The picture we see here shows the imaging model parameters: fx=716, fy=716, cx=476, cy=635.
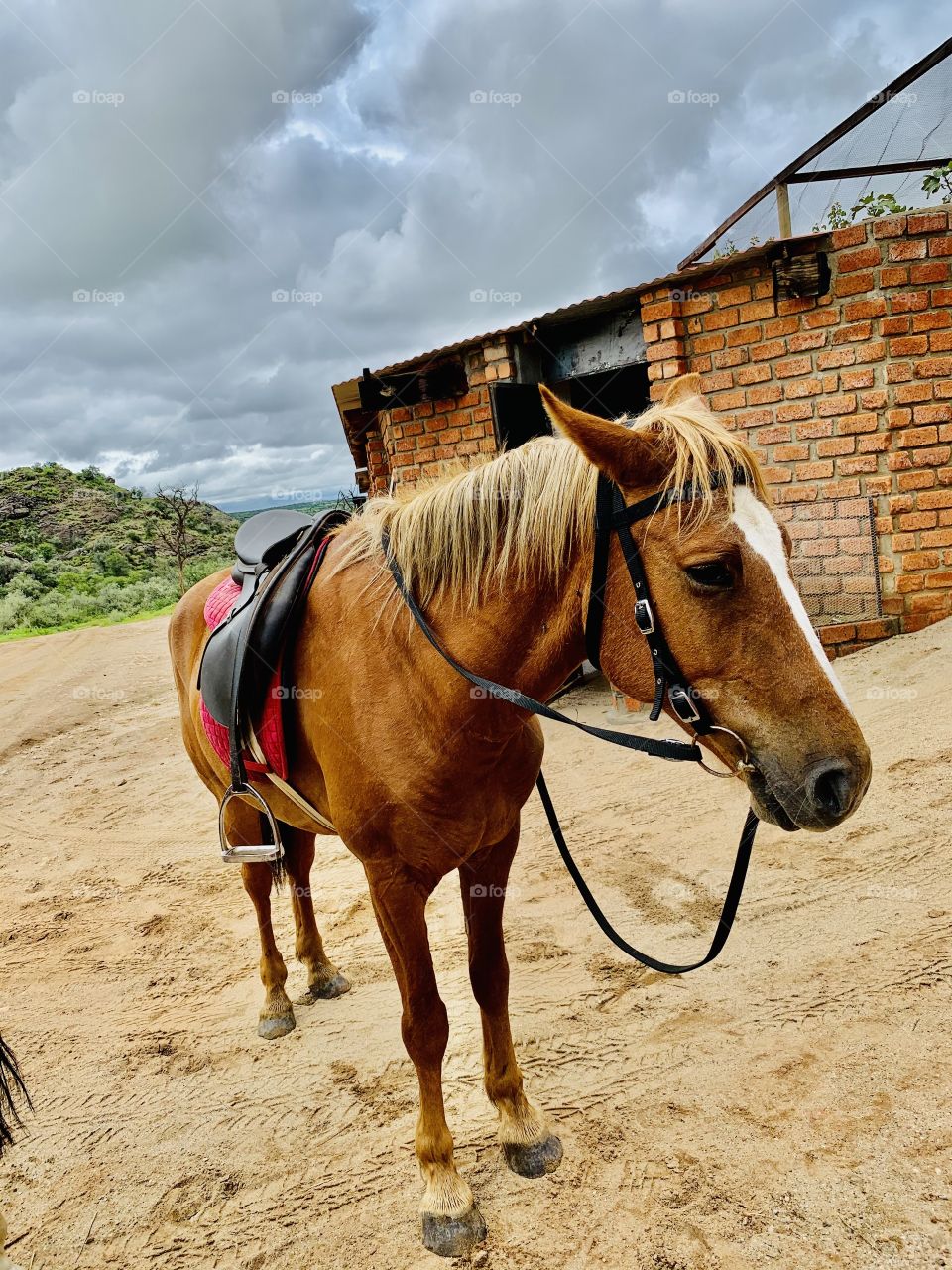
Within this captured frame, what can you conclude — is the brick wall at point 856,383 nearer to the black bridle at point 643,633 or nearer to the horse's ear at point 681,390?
the horse's ear at point 681,390

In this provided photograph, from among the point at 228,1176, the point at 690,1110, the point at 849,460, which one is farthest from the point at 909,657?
the point at 228,1176

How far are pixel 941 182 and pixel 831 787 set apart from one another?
5919mm

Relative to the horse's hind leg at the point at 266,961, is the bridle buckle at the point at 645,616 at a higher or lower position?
higher

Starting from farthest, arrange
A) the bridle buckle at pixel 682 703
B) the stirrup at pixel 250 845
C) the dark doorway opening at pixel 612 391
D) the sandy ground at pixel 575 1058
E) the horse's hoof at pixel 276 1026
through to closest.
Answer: the dark doorway opening at pixel 612 391 → the horse's hoof at pixel 276 1026 → the stirrup at pixel 250 845 → the sandy ground at pixel 575 1058 → the bridle buckle at pixel 682 703

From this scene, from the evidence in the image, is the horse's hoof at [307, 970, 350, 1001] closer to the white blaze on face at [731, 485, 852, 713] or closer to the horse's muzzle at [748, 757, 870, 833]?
the horse's muzzle at [748, 757, 870, 833]

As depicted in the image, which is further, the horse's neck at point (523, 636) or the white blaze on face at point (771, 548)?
the horse's neck at point (523, 636)

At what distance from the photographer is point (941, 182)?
17.1ft

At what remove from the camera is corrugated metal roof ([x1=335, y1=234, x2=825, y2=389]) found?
15.4 ft

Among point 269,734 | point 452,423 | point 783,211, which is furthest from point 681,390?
point 783,211

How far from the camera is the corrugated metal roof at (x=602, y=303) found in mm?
4688

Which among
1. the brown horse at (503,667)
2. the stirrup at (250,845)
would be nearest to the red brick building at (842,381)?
the brown horse at (503,667)

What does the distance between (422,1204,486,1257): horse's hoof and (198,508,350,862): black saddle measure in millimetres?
1215

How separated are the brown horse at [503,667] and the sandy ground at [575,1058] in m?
0.29

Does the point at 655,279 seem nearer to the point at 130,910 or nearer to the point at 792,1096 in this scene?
the point at 792,1096
